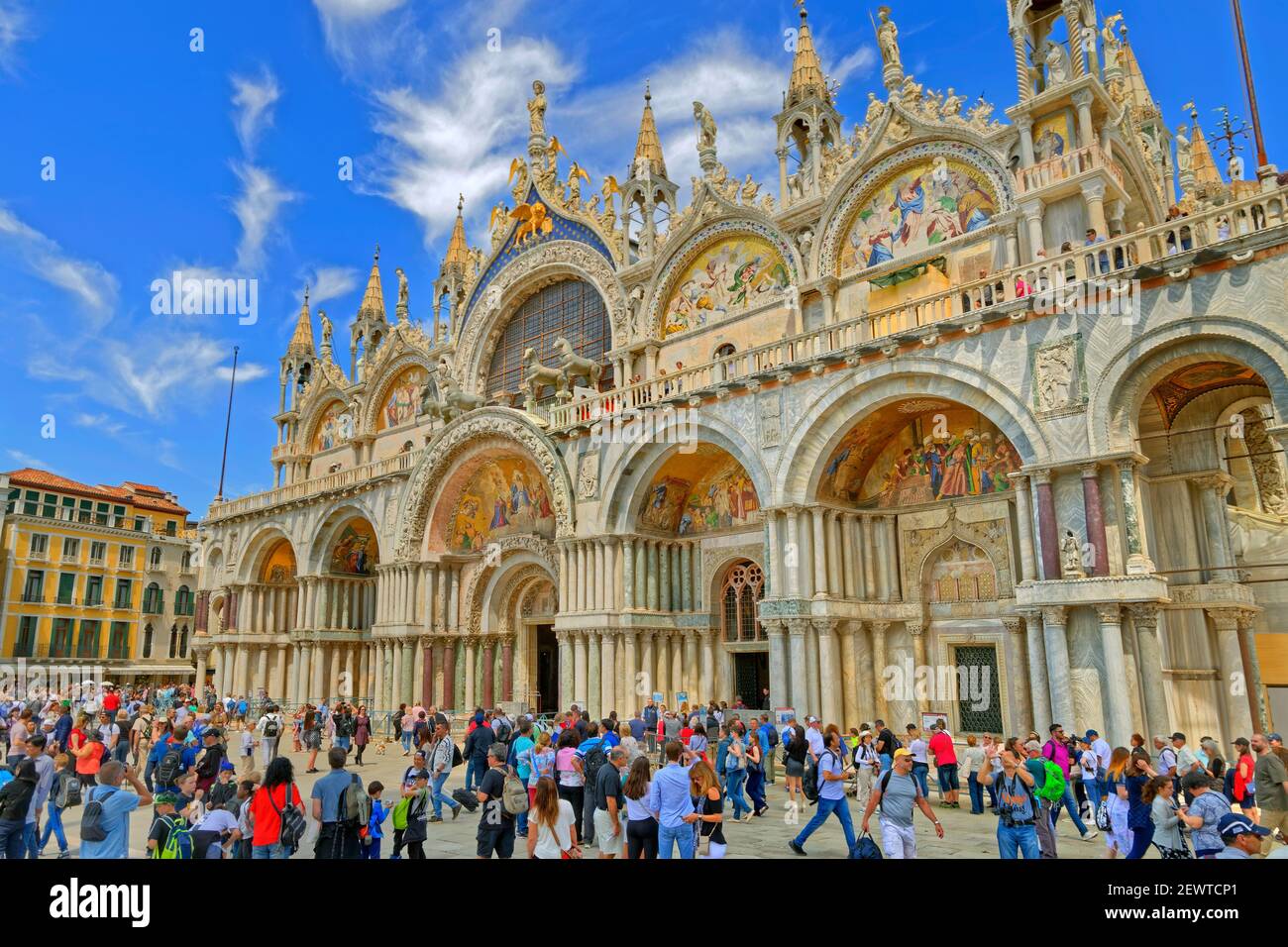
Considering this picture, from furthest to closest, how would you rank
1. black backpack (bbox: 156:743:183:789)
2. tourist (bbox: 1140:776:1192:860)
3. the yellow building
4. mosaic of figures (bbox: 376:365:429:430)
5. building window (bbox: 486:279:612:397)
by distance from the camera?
the yellow building < mosaic of figures (bbox: 376:365:429:430) < building window (bbox: 486:279:612:397) < black backpack (bbox: 156:743:183:789) < tourist (bbox: 1140:776:1192:860)

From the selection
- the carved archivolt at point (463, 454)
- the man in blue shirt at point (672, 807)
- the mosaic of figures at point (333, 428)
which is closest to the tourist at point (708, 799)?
the man in blue shirt at point (672, 807)

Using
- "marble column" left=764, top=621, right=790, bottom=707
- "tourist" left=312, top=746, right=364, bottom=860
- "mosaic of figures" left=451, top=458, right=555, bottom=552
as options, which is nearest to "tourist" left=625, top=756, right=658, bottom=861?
"tourist" left=312, top=746, right=364, bottom=860

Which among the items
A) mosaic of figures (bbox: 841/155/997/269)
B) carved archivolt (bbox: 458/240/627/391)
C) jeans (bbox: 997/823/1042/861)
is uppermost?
carved archivolt (bbox: 458/240/627/391)

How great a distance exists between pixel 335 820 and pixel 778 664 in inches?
462

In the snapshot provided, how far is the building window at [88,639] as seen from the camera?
44.5 meters

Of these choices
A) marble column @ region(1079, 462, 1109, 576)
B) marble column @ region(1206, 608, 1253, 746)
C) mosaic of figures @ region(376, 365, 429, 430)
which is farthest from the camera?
mosaic of figures @ region(376, 365, 429, 430)

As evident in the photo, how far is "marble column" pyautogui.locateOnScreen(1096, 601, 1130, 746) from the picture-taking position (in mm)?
12992

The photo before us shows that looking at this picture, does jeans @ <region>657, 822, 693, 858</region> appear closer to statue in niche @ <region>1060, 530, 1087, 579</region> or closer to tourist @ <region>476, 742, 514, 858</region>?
tourist @ <region>476, 742, 514, 858</region>

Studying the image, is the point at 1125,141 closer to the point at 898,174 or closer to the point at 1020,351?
the point at 898,174

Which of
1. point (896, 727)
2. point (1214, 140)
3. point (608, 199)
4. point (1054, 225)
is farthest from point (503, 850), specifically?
point (1214, 140)

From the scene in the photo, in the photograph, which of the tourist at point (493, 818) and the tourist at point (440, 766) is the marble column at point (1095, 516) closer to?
the tourist at point (493, 818)

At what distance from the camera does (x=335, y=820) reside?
6.91 m

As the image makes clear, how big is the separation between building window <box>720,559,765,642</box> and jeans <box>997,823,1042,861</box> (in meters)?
13.0
